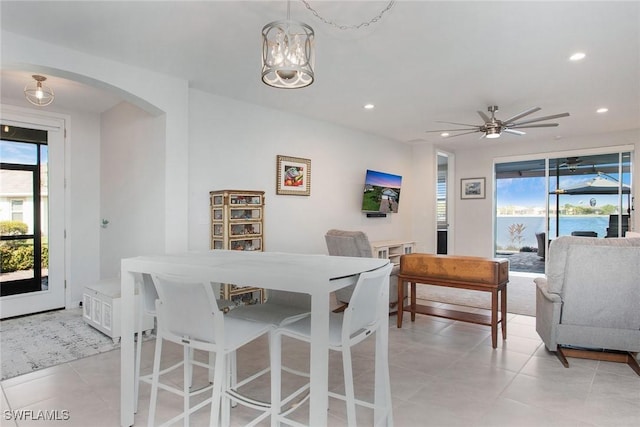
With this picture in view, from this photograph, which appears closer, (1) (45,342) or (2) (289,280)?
(2) (289,280)

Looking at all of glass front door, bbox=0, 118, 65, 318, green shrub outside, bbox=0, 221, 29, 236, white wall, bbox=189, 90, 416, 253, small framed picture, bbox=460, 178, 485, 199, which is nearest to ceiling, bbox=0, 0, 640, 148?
white wall, bbox=189, 90, 416, 253

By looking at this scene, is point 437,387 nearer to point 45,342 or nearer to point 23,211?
point 45,342

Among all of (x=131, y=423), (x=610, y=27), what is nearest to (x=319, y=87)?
(x=610, y=27)

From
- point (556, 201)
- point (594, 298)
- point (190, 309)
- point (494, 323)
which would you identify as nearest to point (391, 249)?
point (494, 323)

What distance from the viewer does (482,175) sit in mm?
7434

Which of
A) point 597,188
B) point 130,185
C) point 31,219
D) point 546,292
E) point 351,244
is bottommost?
point 546,292

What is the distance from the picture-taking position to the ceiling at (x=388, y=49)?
2381 mm

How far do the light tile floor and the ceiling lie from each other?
2440 mm

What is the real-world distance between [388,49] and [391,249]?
3.61 meters

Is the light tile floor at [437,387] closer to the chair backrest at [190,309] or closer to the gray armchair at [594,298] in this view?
the gray armchair at [594,298]

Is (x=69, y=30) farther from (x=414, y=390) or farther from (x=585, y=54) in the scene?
(x=585, y=54)

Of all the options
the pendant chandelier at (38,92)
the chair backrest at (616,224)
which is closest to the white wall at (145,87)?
the pendant chandelier at (38,92)

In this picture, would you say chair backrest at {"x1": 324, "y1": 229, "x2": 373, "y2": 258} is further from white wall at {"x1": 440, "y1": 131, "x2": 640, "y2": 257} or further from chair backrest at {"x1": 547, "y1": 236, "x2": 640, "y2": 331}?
white wall at {"x1": 440, "y1": 131, "x2": 640, "y2": 257}

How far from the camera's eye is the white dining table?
4.70 feet
